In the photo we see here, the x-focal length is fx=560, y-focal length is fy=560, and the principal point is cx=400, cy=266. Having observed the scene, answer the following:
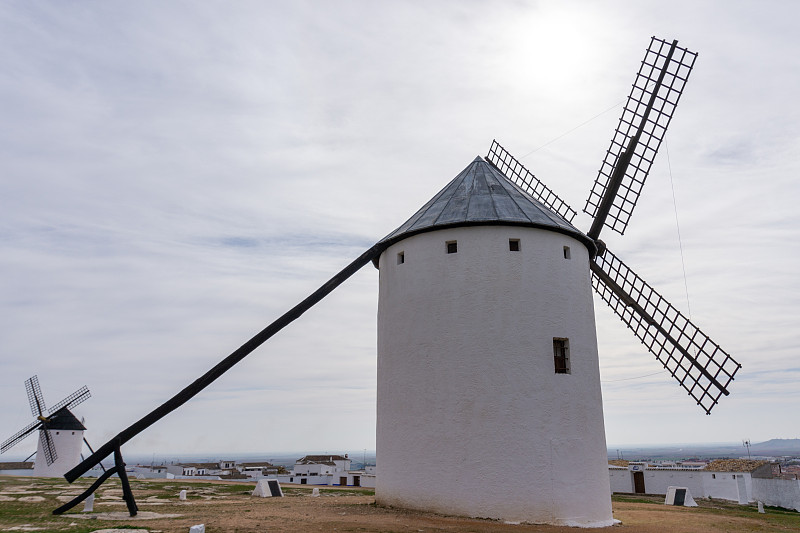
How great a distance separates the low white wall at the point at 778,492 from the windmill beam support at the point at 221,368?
31397 mm

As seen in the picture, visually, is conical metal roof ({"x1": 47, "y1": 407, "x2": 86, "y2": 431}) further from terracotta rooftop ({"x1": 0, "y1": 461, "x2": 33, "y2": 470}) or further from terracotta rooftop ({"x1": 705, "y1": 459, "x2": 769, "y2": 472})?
terracotta rooftop ({"x1": 705, "y1": 459, "x2": 769, "y2": 472})

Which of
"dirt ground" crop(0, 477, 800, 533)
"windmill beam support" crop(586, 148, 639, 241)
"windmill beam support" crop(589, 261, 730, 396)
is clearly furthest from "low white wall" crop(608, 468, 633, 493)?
"windmill beam support" crop(586, 148, 639, 241)

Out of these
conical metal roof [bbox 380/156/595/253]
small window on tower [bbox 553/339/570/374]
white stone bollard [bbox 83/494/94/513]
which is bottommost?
white stone bollard [bbox 83/494/94/513]

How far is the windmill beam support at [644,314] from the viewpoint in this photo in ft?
52.7

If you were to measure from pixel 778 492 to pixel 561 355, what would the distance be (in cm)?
2970

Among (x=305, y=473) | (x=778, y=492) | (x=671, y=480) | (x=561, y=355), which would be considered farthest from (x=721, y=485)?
(x=305, y=473)

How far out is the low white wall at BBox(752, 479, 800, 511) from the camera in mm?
33875

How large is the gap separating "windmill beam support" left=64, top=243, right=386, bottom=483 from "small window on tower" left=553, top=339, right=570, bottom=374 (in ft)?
19.1

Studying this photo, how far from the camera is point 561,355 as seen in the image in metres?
15.0

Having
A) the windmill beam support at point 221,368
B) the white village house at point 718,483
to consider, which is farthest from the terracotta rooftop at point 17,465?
the white village house at point 718,483

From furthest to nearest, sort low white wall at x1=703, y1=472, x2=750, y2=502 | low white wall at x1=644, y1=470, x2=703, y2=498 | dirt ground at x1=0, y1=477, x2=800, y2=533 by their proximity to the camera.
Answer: low white wall at x1=644, y1=470, x2=703, y2=498, low white wall at x1=703, y1=472, x2=750, y2=502, dirt ground at x1=0, y1=477, x2=800, y2=533

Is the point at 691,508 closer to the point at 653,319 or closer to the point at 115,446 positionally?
the point at 653,319

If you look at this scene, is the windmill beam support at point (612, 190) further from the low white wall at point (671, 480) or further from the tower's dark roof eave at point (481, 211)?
the low white wall at point (671, 480)

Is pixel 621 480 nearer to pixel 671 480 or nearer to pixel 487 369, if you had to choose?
pixel 671 480
